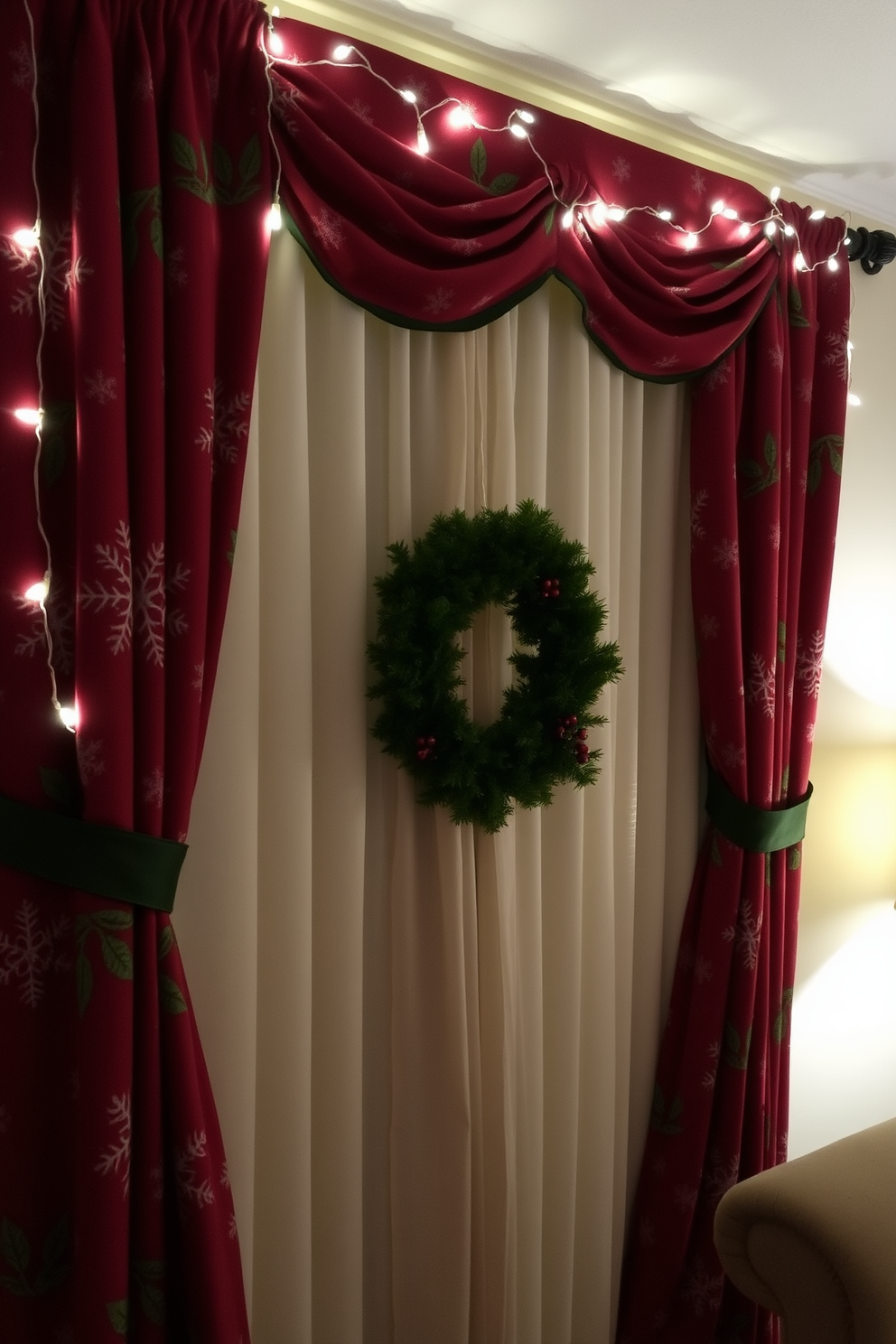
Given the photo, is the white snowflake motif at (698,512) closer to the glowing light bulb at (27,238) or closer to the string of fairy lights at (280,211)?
the string of fairy lights at (280,211)

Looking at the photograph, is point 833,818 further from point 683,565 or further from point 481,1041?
point 481,1041

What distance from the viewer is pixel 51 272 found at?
1.39 m

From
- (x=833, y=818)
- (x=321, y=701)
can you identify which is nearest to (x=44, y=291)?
(x=321, y=701)

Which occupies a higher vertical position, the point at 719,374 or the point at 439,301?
the point at 719,374

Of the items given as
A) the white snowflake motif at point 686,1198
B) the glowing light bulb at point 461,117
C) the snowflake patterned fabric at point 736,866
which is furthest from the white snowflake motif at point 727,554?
the white snowflake motif at point 686,1198

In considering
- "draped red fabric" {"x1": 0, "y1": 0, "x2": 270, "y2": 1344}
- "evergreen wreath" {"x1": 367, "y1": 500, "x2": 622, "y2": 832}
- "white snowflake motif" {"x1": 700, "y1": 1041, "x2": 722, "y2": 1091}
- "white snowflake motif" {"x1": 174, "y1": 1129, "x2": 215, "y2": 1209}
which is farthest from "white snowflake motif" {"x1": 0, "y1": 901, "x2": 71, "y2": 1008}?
"white snowflake motif" {"x1": 700, "y1": 1041, "x2": 722, "y2": 1091}

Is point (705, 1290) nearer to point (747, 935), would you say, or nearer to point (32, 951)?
point (747, 935)

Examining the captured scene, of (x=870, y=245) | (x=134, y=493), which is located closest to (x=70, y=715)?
(x=134, y=493)

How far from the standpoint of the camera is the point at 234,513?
1509 millimetres

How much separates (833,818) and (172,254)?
6.44 ft

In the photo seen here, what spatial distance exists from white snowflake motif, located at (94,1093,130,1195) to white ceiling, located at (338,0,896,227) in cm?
179

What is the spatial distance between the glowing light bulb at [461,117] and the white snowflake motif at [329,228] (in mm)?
352

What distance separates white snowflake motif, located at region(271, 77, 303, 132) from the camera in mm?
1529

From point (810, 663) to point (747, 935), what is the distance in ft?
2.02
